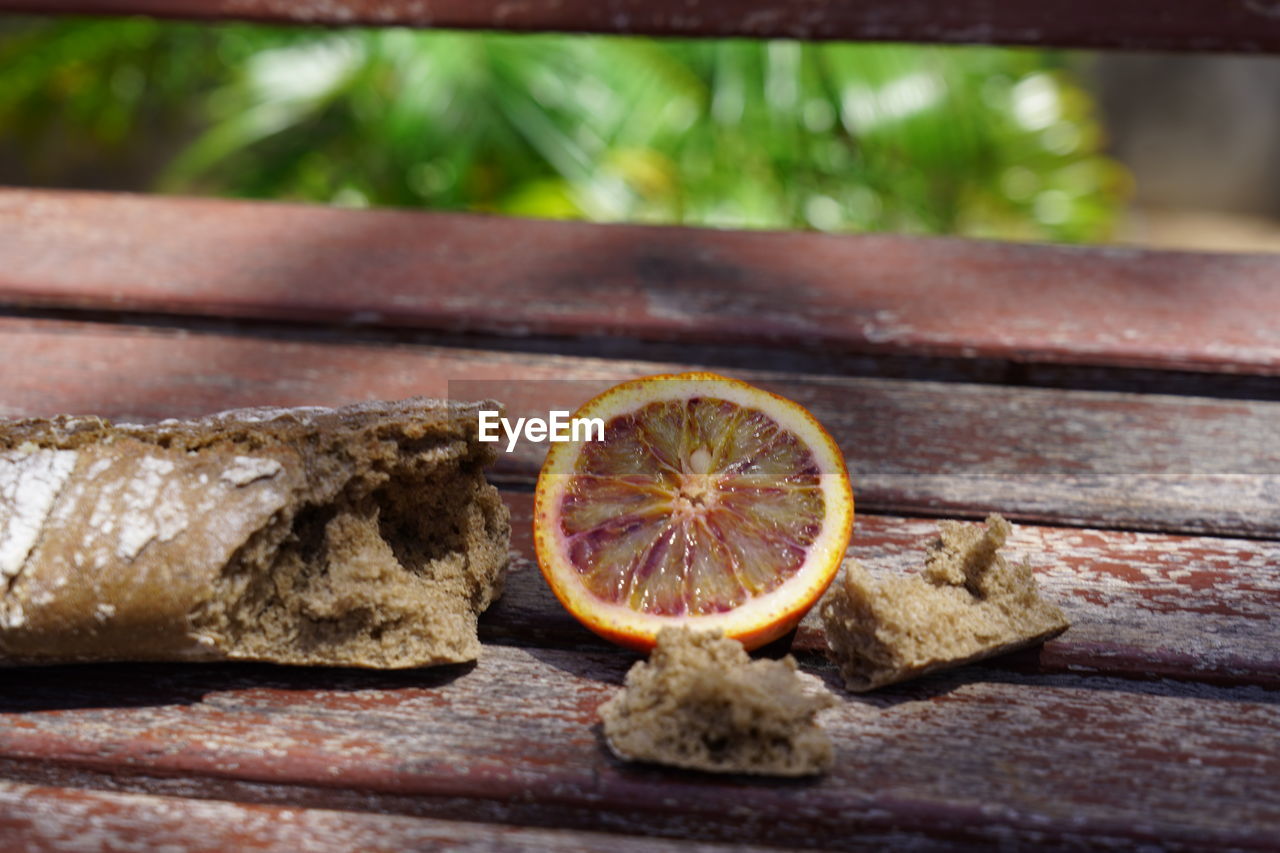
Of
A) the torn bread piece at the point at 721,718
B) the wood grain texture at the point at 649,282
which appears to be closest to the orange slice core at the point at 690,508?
the torn bread piece at the point at 721,718

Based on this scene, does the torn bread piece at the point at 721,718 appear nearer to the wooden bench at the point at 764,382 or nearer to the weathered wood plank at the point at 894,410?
the wooden bench at the point at 764,382

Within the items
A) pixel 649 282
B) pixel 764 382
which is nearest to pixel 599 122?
pixel 649 282

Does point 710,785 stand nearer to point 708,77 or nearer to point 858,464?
point 858,464

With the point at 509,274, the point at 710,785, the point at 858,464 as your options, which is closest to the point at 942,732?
the point at 710,785

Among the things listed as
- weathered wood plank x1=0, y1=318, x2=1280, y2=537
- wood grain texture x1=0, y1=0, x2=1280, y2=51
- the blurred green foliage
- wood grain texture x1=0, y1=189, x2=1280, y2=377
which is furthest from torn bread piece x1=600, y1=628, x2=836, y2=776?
the blurred green foliage

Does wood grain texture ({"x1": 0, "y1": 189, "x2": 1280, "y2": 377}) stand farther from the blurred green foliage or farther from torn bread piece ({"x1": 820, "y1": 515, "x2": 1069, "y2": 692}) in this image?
the blurred green foliage

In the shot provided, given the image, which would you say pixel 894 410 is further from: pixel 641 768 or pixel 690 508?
pixel 641 768

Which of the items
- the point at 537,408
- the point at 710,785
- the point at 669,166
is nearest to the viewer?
the point at 710,785
